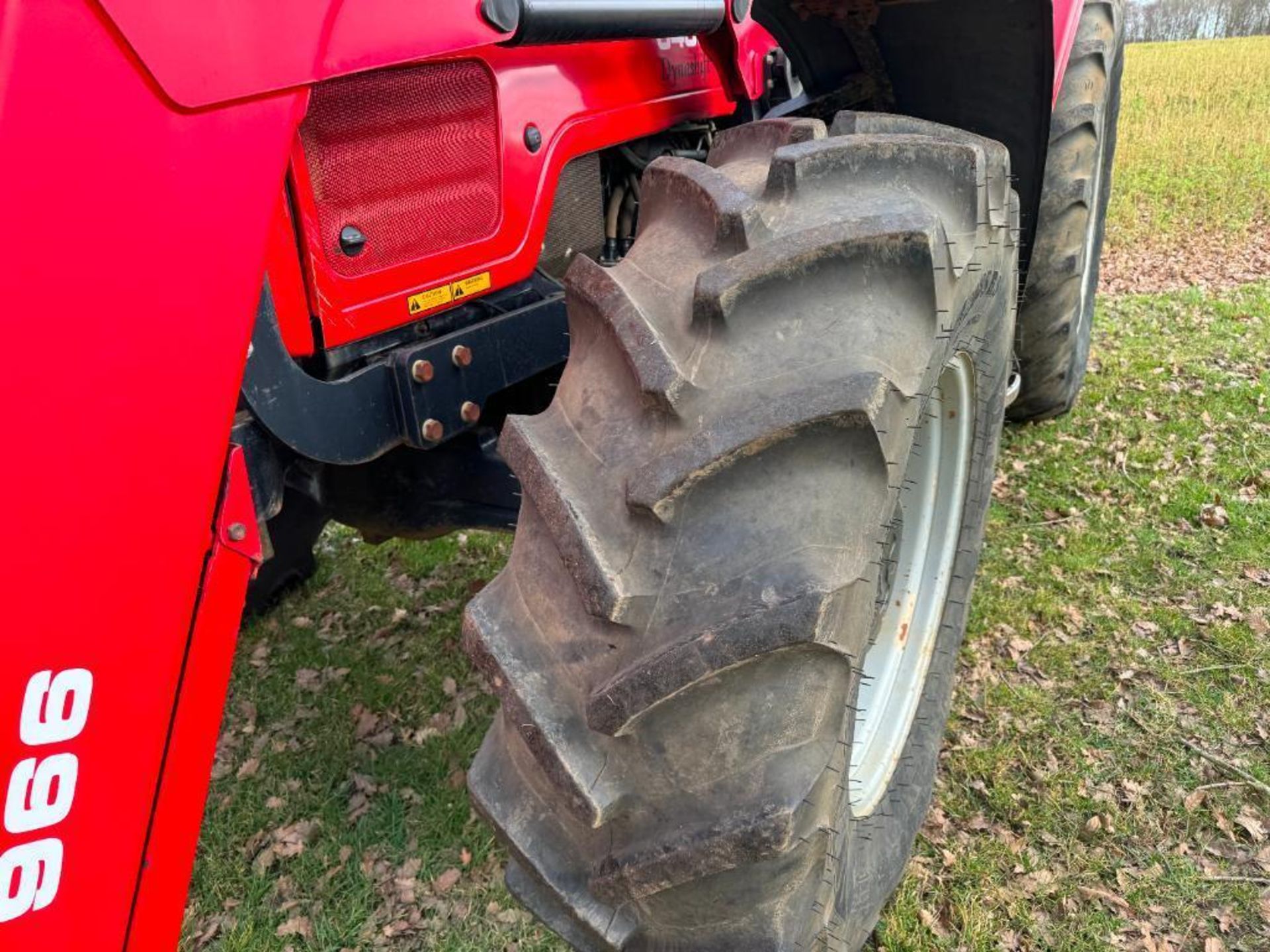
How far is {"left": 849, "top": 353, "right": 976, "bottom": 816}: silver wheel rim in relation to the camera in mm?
1974

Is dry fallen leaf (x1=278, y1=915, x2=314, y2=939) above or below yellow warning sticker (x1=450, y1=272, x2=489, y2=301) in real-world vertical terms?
below

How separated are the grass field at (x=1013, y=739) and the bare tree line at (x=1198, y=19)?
24.4m

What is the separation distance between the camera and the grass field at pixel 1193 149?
29.8ft

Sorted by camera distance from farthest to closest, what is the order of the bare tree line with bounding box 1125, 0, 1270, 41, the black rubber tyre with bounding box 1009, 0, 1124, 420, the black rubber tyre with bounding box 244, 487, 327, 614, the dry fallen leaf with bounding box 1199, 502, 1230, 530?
1. the bare tree line with bounding box 1125, 0, 1270, 41
2. the dry fallen leaf with bounding box 1199, 502, 1230, 530
3. the black rubber tyre with bounding box 1009, 0, 1124, 420
4. the black rubber tyre with bounding box 244, 487, 327, 614

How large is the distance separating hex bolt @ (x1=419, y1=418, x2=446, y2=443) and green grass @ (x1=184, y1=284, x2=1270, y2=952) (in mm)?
1145

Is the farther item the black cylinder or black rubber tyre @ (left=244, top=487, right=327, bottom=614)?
black rubber tyre @ (left=244, top=487, right=327, bottom=614)

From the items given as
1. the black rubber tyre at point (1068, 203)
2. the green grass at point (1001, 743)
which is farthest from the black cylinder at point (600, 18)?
the green grass at point (1001, 743)

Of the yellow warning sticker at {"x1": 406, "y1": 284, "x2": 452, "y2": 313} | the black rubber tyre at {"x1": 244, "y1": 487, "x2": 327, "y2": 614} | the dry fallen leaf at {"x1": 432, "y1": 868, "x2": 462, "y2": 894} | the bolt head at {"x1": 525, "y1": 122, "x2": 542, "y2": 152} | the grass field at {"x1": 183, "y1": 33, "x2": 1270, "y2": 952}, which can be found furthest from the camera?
the black rubber tyre at {"x1": 244, "y1": 487, "x2": 327, "y2": 614}

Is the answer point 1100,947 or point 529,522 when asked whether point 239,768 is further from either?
point 1100,947

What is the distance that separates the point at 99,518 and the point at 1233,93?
15.2m

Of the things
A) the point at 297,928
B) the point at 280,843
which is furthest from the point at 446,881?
the point at 280,843

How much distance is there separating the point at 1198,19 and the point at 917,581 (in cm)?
2789

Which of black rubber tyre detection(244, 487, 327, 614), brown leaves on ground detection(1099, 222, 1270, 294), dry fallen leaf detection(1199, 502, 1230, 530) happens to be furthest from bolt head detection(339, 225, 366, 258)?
brown leaves on ground detection(1099, 222, 1270, 294)

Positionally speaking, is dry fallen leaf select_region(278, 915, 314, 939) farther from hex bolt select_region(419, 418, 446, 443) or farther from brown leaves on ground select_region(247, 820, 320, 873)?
hex bolt select_region(419, 418, 446, 443)
